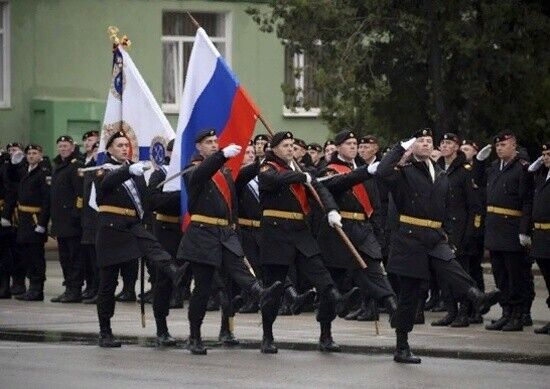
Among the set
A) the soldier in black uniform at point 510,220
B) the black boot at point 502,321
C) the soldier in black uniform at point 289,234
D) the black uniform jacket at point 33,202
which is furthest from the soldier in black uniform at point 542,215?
the black uniform jacket at point 33,202

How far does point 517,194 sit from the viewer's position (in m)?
20.9

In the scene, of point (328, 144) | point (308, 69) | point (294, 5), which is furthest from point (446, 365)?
point (308, 69)

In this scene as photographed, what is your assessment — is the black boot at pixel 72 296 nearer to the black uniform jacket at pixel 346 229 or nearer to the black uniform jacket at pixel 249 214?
the black uniform jacket at pixel 249 214

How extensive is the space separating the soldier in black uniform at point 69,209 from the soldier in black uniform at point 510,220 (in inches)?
229

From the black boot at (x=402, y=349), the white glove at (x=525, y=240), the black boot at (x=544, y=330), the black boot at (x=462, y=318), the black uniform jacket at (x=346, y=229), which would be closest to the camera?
the black boot at (x=402, y=349)

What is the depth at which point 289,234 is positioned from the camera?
18062mm

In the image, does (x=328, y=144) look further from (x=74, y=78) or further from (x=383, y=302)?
(x=74, y=78)

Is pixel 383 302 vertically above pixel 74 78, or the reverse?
pixel 74 78

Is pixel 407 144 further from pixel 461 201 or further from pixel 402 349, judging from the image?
pixel 461 201

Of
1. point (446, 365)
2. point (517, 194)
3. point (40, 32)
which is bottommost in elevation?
point (446, 365)

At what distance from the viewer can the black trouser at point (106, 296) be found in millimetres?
18375

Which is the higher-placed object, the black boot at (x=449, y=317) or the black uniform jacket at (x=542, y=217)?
the black uniform jacket at (x=542, y=217)

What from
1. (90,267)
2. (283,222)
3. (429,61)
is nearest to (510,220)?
(283,222)

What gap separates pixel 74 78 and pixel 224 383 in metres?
23.0
